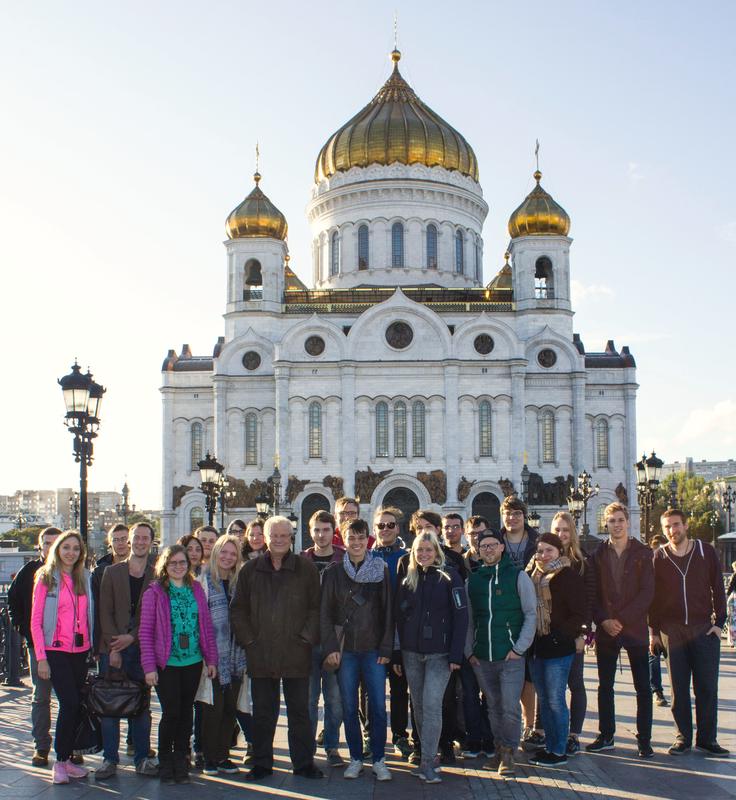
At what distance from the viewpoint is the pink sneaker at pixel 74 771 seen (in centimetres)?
946

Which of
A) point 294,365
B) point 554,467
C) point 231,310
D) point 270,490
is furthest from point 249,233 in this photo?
point 554,467

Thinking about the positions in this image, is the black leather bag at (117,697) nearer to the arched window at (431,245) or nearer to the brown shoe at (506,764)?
the brown shoe at (506,764)

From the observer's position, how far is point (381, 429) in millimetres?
47625

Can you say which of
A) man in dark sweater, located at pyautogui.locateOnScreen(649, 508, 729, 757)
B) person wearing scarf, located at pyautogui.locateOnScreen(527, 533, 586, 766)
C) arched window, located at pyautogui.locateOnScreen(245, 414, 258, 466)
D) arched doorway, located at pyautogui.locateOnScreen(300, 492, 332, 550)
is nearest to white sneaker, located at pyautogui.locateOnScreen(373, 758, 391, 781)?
person wearing scarf, located at pyautogui.locateOnScreen(527, 533, 586, 766)

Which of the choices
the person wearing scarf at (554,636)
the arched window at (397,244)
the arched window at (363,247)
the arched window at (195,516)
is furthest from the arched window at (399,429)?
the person wearing scarf at (554,636)

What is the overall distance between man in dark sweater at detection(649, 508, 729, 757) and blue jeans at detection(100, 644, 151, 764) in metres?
5.06

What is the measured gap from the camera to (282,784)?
9211mm

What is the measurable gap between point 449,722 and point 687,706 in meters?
2.33

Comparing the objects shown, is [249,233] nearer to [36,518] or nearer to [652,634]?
[652,634]

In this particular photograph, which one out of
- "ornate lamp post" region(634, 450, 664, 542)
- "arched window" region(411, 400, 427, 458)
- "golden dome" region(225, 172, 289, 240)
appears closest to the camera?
"ornate lamp post" region(634, 450, 664, 542)

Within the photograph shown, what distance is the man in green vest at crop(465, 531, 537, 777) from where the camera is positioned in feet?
32.0

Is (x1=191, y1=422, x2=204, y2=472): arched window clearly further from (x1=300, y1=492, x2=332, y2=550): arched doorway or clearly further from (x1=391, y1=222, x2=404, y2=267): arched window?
(x1=391, y1=222, x2=404, y2=267): arched window

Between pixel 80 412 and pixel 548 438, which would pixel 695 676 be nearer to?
pixel 80 412

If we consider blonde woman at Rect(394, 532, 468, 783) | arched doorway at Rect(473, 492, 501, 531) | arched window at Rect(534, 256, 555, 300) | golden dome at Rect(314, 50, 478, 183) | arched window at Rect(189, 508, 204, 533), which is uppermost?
golden dome at Rect(314, 50, 478, 183)
